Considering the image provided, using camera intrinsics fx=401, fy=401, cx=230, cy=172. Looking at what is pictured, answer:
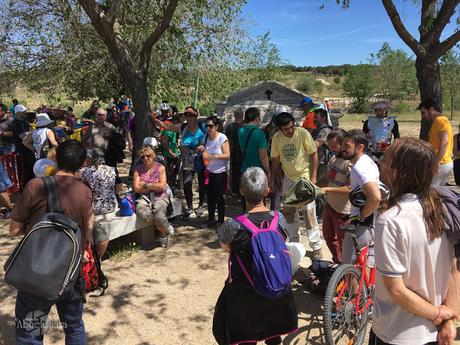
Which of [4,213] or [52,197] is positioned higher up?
[52,197]

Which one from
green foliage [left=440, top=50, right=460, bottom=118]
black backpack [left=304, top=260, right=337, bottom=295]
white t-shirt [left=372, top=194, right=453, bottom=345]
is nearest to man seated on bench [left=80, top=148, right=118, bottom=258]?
black backpack [left=304, top=260, right=337, bottom=295]

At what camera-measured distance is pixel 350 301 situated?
3158 millimetres

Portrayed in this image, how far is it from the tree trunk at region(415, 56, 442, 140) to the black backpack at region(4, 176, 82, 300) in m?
6.36

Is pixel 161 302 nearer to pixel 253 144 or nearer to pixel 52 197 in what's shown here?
pixel 52 197

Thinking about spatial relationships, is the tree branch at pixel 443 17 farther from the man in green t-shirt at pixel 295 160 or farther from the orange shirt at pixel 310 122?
the man in green t-shirt at pixel 295 160

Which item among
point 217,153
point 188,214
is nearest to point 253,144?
point 217,153

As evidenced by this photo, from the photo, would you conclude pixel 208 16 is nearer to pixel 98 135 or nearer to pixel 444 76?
pixel 98 135

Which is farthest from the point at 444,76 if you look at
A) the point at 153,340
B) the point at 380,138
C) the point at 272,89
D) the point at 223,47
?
the point at 153,340

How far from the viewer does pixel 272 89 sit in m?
9.02

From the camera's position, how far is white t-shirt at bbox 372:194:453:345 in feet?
5.37

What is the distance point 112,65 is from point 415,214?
1259cm

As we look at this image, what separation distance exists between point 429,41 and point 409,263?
256 inches

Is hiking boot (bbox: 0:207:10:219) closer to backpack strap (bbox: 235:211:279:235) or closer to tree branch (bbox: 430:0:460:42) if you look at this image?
backpack strap (bbox: 235:211:279:235)

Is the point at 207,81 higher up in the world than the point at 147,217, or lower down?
higher up
